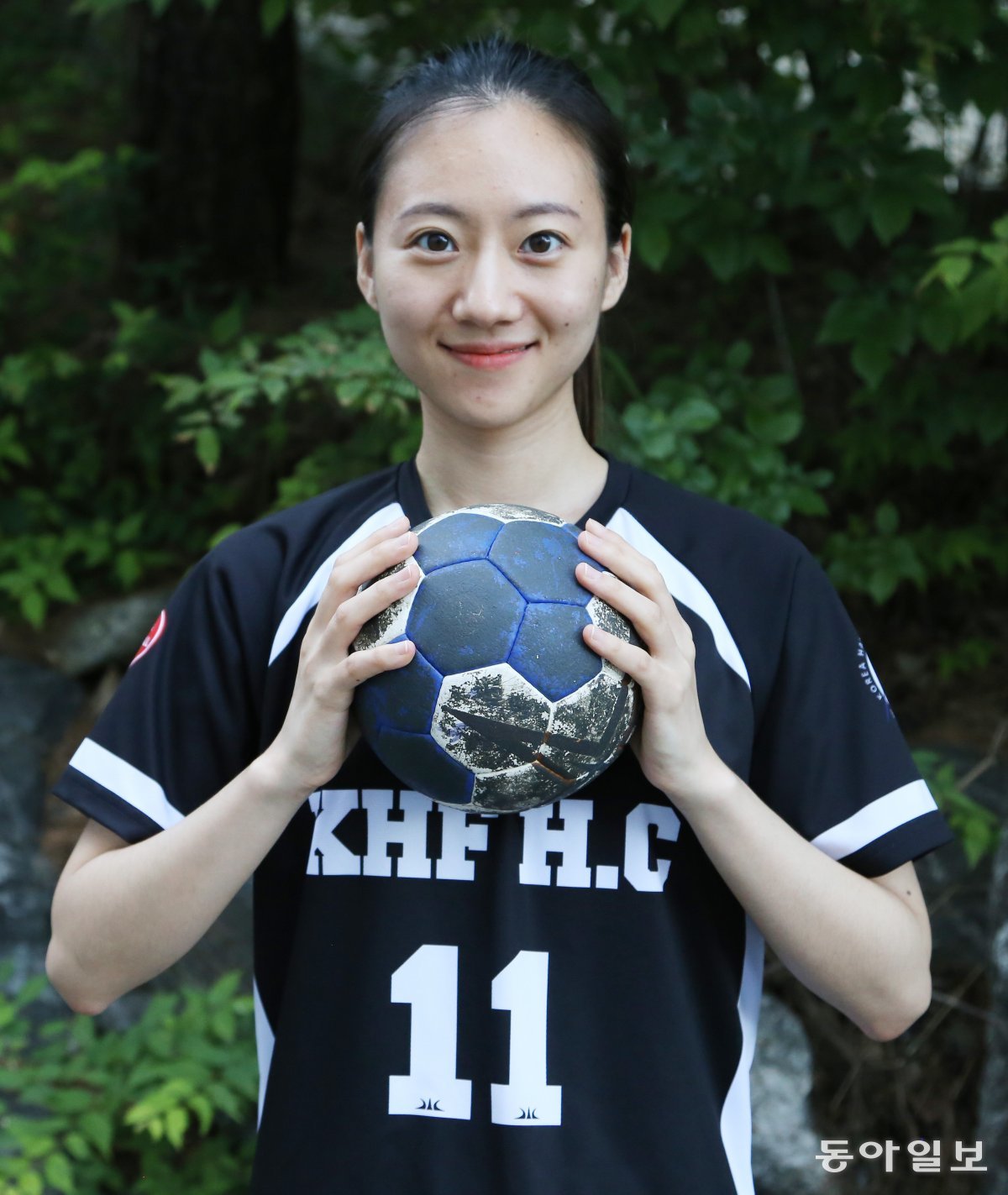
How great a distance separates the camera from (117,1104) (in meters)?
3.04

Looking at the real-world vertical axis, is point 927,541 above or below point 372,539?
above

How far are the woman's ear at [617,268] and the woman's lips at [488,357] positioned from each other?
0.82 ft

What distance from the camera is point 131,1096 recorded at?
3.04 meters

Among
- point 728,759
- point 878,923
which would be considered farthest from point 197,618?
point 878,923

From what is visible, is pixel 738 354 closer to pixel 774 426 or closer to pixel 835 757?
pixel 774 426

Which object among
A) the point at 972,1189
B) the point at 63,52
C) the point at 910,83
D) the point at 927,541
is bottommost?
the point at 972,1189

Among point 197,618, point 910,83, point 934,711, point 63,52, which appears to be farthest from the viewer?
point 63,52

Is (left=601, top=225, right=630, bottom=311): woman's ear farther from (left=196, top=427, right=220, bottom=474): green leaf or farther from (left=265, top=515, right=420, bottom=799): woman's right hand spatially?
(left=196, top=427, right=220, bottom=474): green leaf

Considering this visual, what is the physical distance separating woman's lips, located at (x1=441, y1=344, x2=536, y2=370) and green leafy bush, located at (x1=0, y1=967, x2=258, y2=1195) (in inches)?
74.9

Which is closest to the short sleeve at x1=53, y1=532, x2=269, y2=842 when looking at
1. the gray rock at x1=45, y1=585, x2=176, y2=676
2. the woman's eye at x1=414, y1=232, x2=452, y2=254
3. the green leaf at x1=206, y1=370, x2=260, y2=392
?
the woman's eye at x1=414, y1=232, x2=452, y2=254

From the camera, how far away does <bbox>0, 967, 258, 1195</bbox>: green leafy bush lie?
114 inches

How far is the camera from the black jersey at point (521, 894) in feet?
5.57

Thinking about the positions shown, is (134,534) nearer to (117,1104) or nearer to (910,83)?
(117,1104)

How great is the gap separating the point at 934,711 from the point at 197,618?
317cm
